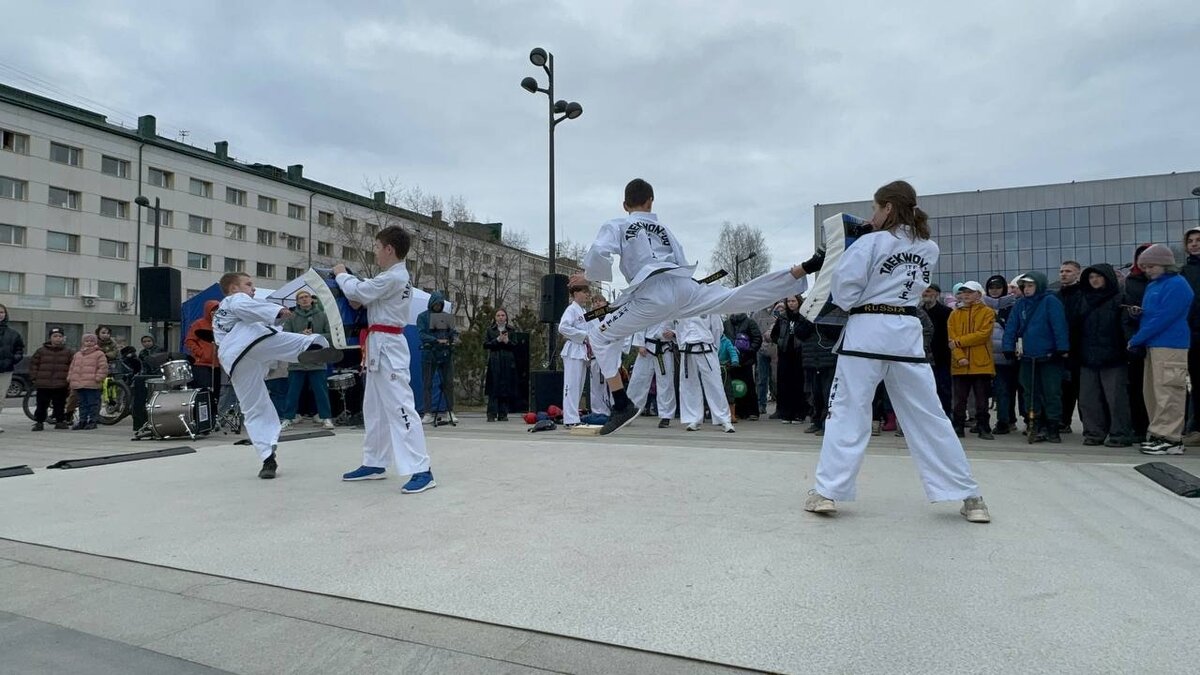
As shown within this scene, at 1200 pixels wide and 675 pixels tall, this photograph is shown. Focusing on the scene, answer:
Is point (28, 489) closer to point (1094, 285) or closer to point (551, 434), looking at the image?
point (551, 434)

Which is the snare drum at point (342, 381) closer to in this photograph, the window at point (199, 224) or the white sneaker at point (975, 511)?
the white sneaker at point (975, 511)

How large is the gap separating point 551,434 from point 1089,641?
276 inches

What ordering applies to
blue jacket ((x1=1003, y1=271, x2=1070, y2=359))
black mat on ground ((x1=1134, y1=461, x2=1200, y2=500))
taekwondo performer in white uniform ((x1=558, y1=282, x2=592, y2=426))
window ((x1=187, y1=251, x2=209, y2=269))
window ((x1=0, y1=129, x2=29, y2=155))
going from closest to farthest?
black mat on ground ((x1=1134, y1=461, x2=1200, y2=500)) → blue jacket ((x1=1003, y1=271, x2=1070, y2=359)) → taekwondo performer in white uniform ((x1=558, y1=282, x2=592, y2=426)) → window ((x1=0, y1=129, x2=29, y2=155)) → window ((x1=187, y1=251, x2=209, y2=269))

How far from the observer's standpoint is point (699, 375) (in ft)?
32.1

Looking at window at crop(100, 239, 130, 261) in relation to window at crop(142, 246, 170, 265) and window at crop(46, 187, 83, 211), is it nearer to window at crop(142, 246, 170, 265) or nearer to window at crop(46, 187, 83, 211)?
window at crop(142, 246, 170, 265)

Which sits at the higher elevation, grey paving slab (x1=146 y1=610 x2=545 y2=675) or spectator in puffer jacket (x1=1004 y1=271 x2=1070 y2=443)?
spectator in puffer jacket (x1=1004 y1=271 x2=1070 y2=443)

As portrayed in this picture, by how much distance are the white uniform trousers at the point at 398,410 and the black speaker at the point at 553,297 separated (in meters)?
7.49

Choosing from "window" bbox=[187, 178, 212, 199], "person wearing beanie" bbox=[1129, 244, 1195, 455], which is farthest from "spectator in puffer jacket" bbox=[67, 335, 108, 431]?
"window" bbox=[187, 178, 212, 199]

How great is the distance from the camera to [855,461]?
4117 mm

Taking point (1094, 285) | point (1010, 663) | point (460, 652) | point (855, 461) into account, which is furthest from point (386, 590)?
point (1094, 285)

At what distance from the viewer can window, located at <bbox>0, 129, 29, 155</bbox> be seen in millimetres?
38562

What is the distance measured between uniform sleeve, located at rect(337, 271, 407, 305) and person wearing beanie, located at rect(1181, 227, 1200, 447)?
761 cm

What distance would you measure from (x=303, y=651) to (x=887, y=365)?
11.0ft

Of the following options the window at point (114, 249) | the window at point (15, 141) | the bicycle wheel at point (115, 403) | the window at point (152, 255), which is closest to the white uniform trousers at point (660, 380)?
the bicycle wheel at point (115, 403)
